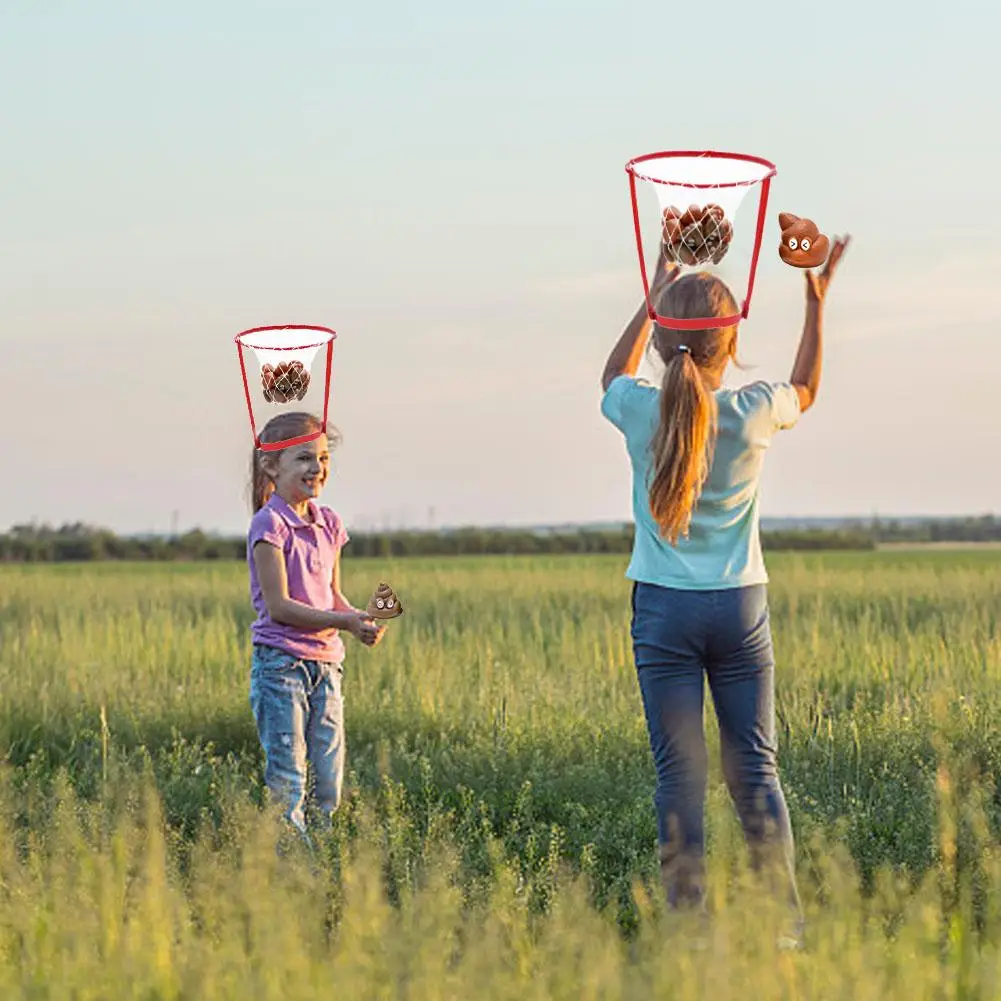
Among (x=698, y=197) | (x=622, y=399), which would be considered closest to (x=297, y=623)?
(x=622, y=399)

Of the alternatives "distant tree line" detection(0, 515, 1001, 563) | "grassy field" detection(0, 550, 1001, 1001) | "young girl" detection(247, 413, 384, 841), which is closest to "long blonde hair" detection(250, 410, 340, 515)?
"young girl" detection(247, 413, 384, 841)

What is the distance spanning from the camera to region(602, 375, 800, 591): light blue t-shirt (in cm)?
445

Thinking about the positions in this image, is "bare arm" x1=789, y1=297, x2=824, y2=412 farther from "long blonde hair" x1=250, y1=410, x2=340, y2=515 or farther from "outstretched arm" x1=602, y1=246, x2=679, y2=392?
"long blonde hair" x1=250, y1=410, x2=340, y2=515

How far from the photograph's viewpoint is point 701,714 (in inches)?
180

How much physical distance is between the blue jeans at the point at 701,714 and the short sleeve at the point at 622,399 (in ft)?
1.72

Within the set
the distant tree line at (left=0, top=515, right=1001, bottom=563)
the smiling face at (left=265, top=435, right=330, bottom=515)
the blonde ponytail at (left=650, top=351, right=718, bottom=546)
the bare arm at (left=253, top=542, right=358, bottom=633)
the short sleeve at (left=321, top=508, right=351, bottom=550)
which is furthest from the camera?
the distant tree line at (left=0, top=515, right=1001, bottom=563)

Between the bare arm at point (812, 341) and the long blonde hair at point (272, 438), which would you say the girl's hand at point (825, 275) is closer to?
the bare arm at point (812, 341)

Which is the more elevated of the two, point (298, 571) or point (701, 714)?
point (298, 571)

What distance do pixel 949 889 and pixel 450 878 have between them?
184 cm

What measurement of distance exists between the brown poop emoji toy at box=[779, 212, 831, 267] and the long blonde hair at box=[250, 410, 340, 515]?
2.09 m

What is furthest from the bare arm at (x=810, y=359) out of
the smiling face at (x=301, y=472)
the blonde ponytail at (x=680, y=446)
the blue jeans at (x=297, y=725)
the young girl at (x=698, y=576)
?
the blue jeans at (x=297, y=725)

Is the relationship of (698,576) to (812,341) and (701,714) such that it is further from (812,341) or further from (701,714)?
(812,341)

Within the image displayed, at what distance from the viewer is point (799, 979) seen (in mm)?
3592

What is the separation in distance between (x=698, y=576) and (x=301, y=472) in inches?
78.6
